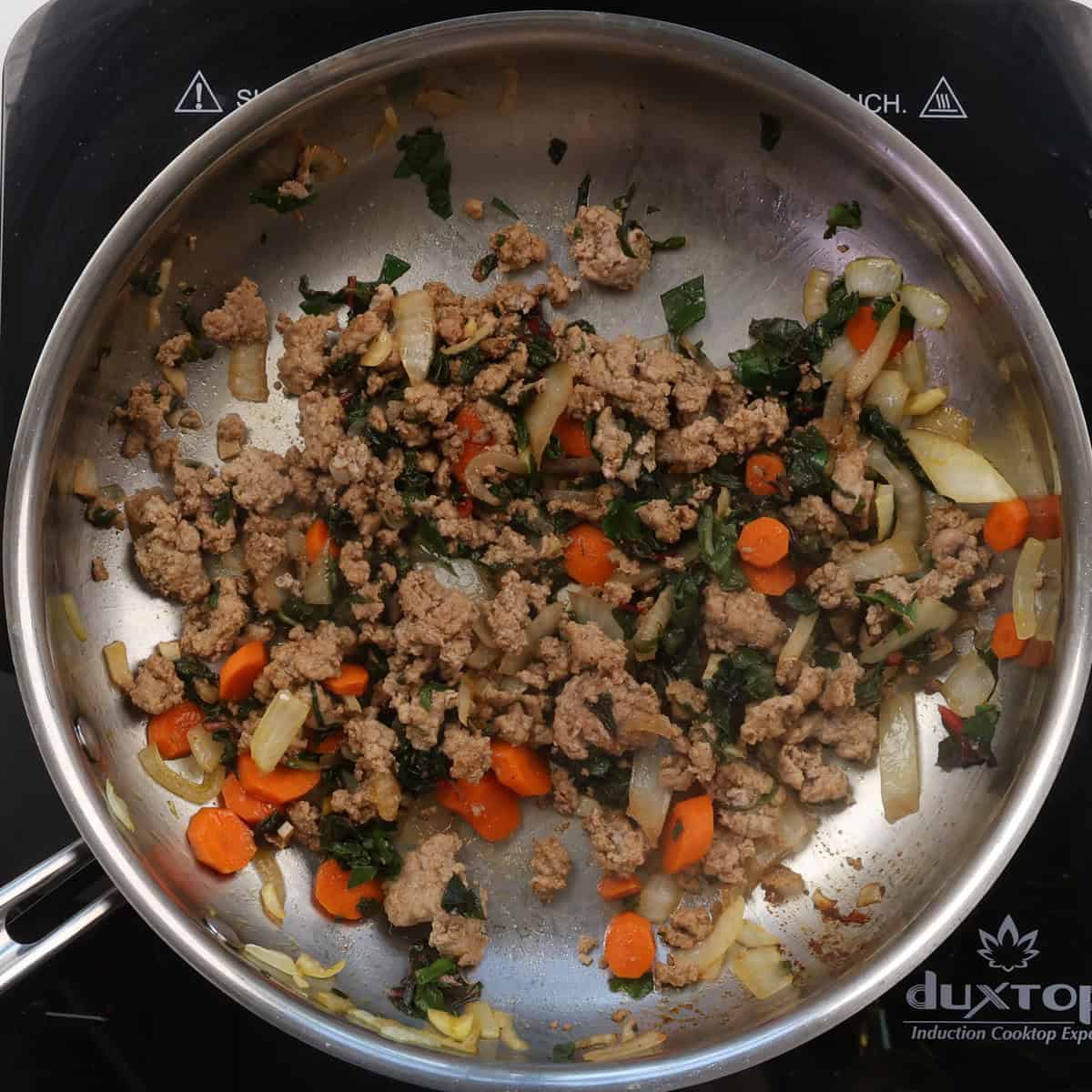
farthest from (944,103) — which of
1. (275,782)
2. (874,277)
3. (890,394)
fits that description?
(275,782)

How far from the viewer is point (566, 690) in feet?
8.57

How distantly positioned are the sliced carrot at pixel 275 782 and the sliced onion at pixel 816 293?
5.89 feet

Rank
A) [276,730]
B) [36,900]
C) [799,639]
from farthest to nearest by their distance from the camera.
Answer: [799,639] < [276,730] < [36,900]

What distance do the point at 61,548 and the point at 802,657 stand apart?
1908mm

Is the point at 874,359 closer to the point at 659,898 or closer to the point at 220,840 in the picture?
the point at 659,898

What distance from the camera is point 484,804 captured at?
266cm

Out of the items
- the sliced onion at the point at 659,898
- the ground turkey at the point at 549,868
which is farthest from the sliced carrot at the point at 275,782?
the sliced onion at the point at 659,898

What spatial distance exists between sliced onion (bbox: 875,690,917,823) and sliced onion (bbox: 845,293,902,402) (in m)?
0.81

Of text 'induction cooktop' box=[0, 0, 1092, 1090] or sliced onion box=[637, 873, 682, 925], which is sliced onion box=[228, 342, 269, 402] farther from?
sliced onion box=[637, 873, 682, 925]

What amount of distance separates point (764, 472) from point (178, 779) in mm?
1731

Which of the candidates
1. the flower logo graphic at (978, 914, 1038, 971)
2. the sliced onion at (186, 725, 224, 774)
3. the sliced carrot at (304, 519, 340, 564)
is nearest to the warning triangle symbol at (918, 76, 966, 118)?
the sliced carrot at (304, 519, 340, 564)

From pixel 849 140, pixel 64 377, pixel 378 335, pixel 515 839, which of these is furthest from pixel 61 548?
pixel 849 140

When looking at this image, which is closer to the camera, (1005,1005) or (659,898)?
(1005,1005)

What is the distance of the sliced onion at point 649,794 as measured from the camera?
2.59 meters
